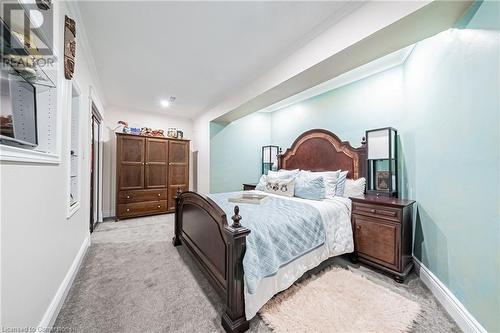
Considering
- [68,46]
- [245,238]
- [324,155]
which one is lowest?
[245,238]

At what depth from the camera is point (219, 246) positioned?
1.68 meters

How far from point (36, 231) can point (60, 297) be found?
739 millimetres

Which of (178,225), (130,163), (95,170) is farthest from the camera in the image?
(130,163)

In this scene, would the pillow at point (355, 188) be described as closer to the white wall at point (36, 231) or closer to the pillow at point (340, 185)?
the pillow at point (340, 185)

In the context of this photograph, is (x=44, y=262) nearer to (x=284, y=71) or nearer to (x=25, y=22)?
(x=25, y=22)

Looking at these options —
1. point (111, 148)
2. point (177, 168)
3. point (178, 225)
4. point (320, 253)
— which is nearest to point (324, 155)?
point (320, 253)

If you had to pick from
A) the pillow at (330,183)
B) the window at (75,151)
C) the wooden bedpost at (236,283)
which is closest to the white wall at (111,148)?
the window at (75,151)

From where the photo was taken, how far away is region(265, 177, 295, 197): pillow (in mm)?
2943

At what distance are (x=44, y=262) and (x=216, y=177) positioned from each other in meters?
3.21

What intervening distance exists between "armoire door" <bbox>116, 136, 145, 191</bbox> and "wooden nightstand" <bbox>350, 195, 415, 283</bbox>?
4097mm

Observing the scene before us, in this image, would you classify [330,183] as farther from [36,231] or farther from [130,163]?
[130,163]

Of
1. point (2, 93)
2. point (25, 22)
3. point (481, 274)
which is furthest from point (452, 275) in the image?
point (25, 22)

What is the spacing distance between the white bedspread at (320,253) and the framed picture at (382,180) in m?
0.57

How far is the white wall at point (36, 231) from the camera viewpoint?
0.92m
